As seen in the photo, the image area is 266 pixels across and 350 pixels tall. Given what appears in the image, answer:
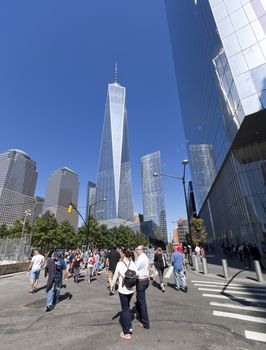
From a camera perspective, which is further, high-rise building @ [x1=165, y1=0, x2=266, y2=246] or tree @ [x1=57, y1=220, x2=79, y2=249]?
tree @ [x1=57, y1=220, x2=79, y2=249]

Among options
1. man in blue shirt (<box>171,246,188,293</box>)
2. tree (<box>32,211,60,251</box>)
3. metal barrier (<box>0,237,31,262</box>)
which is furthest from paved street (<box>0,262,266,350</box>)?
tree (<box>32,211,60,251</box>)

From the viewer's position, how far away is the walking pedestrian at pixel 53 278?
23.3ft

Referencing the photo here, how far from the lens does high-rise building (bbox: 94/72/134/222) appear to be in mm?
142375

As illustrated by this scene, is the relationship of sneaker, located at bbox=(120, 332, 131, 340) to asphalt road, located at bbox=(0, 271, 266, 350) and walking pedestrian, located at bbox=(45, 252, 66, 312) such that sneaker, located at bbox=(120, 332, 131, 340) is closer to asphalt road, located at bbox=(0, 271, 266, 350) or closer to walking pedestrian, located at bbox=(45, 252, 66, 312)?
asphalt road, located at bbox=(0, 271, 266, 350)

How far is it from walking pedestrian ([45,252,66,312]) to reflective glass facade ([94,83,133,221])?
132 metres

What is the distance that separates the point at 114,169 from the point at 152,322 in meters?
137

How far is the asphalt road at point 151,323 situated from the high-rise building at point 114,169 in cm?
12918

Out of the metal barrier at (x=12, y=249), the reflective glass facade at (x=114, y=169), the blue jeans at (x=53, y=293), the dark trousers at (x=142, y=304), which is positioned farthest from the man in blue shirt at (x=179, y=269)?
the reflective glass facade at (x=114, y=169)

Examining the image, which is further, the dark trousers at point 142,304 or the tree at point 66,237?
the tree at point 66,237

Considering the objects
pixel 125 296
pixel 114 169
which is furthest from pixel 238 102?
pixel 114 169

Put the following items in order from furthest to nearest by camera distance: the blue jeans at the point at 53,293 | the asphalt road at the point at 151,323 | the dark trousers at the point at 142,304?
the blue jeans at the point at 53,293
the dark trousers at the point at 142,304
the asphalt road at the point at 151,323

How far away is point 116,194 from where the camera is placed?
142625 millimetres

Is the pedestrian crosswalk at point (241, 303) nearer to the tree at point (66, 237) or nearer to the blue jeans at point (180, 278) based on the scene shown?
the blue jeans at point (180, 278)

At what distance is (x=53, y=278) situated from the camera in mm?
7383
